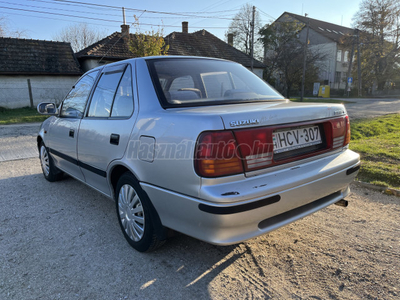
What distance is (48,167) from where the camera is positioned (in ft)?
15.5

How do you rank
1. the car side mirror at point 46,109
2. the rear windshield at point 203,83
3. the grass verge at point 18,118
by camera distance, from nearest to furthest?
the rear windshield at point 203,83
the car side mirror at point 46,109
the grass verge at point 18,118

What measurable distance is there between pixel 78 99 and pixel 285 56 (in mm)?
33786

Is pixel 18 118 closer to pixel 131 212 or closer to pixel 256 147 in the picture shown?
pixel 131 212

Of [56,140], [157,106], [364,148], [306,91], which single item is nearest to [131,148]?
[157,106]

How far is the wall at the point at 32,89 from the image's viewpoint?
19078mm

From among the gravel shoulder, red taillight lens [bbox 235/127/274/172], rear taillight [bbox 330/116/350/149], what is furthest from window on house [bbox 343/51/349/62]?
red taillight lens [bbox 235/127/274/172]

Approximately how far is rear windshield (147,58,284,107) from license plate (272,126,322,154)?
0.60 m

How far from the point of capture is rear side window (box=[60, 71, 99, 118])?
351 centimetres

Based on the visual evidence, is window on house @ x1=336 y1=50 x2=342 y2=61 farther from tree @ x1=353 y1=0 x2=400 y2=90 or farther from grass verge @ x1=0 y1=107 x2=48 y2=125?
grass verge @ x1=0 y1=107 x2=48 y2=125

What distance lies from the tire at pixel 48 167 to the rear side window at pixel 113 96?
1.78 meters

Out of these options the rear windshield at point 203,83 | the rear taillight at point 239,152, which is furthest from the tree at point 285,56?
the rear taillight at point 239,152

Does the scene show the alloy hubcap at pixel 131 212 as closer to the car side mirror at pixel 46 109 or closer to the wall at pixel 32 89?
the car side mirror at pixel 46 109

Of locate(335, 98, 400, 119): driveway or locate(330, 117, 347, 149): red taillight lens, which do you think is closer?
locate(330, 117, 347, 149): red taillight lens

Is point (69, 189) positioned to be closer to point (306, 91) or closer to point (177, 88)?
point (177, 88)
